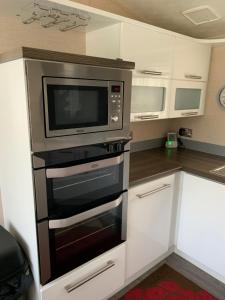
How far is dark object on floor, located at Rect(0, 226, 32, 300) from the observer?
114 cm

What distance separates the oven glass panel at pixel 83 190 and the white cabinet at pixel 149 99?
1.67 ft

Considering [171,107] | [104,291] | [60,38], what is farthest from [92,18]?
[104,291]

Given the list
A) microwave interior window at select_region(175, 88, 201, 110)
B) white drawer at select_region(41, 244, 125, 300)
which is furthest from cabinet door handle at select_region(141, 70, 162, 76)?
white drawer at select_region(41, 244, 125, 300)

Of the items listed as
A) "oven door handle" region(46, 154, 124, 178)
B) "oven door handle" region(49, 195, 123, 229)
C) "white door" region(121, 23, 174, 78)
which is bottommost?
"oven door handle" region(49, 195, 123, 229)

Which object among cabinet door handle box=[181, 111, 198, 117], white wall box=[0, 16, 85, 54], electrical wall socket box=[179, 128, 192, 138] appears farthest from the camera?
electrical wall socket box=[179, 128, 192, 138]

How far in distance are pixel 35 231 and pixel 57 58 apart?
81 cm

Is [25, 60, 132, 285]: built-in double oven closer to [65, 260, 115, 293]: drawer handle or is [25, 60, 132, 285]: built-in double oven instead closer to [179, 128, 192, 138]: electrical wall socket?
[65, 260, 115, 293]: drawer handle

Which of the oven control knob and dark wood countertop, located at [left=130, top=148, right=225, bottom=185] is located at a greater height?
the oven control knob

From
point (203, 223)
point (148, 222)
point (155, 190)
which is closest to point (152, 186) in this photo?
point (155, 190)

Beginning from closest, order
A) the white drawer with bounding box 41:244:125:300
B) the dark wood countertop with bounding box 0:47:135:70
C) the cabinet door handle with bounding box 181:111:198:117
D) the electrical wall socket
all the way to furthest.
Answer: the dark wood countertop with bounding box 0:47:135:70 < the white drawer with bounding box 41:244:125:300 < the cabinet door handle with bounding box 181:111:198:117 < the electrical wall socket

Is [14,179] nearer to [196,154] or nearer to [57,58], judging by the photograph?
[57,58]

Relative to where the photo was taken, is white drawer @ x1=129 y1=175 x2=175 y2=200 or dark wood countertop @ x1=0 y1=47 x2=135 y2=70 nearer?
dark wood countertop @ x1=0 y1=47 x2=135 y2=70

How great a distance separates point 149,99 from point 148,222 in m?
0.93

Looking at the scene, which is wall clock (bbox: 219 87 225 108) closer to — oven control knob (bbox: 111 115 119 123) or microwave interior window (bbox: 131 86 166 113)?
microwave interior window (bbox: 131 86 166 113)
